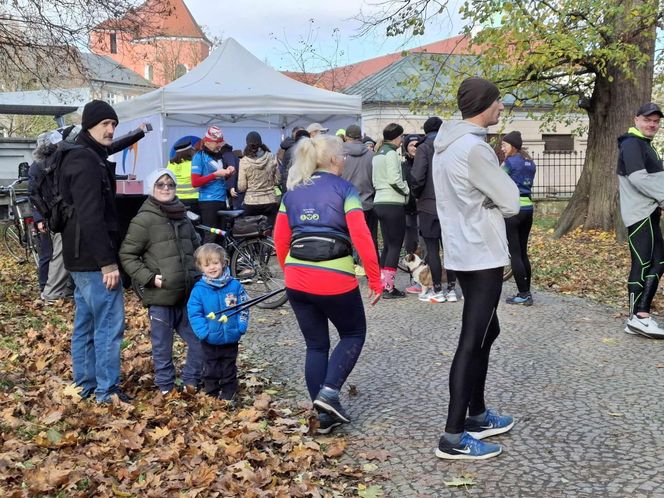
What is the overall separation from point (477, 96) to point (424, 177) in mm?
4449

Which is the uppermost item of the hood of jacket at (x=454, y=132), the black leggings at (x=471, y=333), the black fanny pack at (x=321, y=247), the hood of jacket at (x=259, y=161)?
the hood of jacket at (x=454, y=132)

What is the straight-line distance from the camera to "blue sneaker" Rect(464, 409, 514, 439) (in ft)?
14.7

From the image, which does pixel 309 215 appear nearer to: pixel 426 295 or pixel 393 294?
pixel 426 295

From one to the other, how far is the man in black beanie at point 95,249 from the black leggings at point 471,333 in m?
2.22

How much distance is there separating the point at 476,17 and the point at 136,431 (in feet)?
37.4

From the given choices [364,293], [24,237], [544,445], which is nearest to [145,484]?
[544,445]

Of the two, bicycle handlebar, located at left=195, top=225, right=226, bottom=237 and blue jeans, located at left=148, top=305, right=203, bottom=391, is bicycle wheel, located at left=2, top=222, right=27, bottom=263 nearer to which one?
bicycle handlebar, located at left=195, top=225, right=226, bottom=237

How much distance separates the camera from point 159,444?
14.5 feet

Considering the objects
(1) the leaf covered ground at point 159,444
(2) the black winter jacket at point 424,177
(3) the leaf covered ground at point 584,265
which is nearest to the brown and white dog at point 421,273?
(2) the black winter jacket at point 424,177

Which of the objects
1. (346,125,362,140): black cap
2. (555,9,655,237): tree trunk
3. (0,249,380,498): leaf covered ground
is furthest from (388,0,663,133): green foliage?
(0,249,380,498): leaf covered ground

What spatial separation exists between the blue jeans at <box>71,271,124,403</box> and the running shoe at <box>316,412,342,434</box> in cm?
147

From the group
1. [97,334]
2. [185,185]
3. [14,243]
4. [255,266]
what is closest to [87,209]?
[97,334]

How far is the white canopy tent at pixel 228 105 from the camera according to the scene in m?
13.8

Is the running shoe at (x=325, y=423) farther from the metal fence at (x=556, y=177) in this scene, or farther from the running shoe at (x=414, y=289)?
the metal fence at (x=556, y=177)
